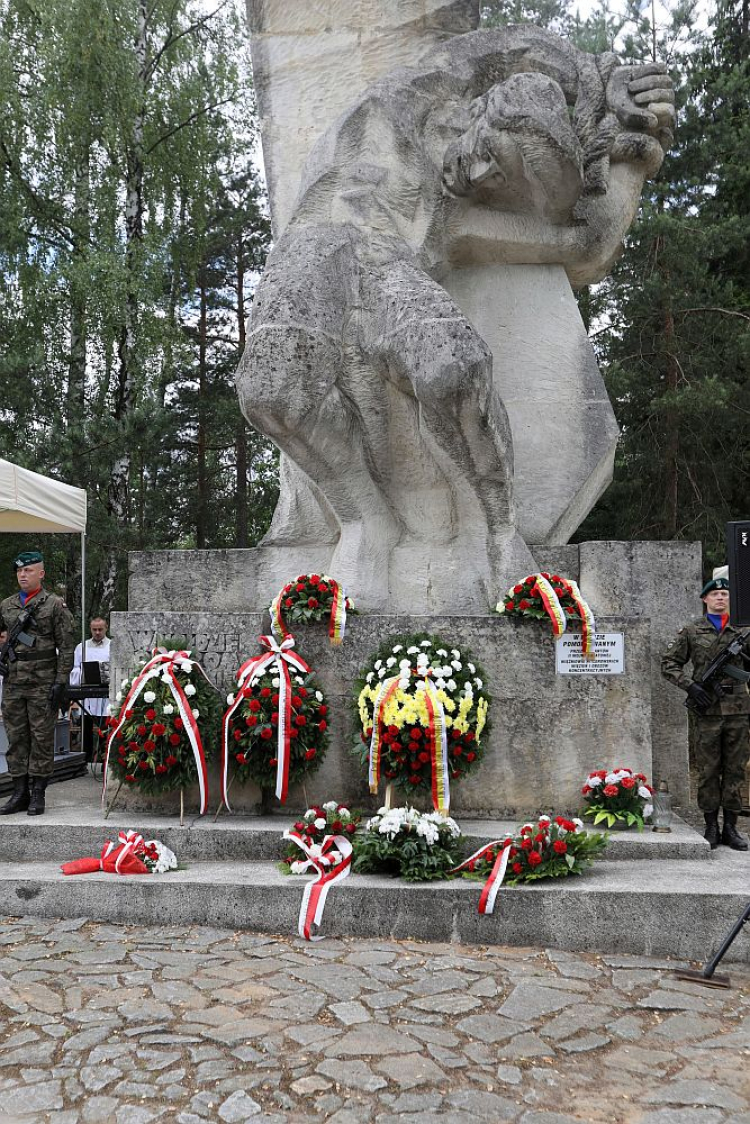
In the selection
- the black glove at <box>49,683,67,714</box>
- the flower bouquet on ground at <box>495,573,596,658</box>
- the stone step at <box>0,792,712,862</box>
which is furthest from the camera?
the black glove at <box>49,683,67,714</box>

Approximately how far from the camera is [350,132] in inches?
213

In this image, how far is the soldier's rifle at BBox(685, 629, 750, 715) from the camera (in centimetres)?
464

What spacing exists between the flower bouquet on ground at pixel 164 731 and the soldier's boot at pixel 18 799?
0.62 m

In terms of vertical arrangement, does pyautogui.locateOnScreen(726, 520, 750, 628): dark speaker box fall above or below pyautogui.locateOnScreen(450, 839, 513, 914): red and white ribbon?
above

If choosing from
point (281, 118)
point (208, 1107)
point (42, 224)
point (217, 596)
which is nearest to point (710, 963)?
point (208, 1107)

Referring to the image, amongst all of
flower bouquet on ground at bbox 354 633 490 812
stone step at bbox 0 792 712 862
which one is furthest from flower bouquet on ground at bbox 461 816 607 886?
flower bouquet on ground at bbox 354 633 490 812

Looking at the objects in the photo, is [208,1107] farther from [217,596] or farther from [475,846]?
[217,596]

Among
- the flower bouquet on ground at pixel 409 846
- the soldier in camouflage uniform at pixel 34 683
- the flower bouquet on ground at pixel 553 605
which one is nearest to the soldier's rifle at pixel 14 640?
the soldier in camouflage uniform at pixel 34 683

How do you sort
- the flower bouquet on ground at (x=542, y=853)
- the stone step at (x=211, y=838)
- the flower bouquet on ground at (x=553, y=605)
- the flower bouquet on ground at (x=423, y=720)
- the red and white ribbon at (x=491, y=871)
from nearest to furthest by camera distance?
the red and white ribbon at (x=491, y=871), the flower bouquet on ground at (x=542, y=853), the stone step at (x=211, y=838), the flower bouquet on ground at (x=423, y=720), the flower bouquet on ground at (x=553, y=605)

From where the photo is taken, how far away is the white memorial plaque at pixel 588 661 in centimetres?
457

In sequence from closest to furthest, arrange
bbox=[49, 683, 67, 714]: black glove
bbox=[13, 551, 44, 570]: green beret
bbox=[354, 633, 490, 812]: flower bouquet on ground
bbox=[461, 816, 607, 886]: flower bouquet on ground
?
bbox=[461, 816, 607, 886]: flower bouquet on ground < bbox=[354, 633, 490, 812]: flower bouquet on ground < bbox=[49, 683, 67, 714]: black glove < bbox=[13, 551, 44, 570]: green beret

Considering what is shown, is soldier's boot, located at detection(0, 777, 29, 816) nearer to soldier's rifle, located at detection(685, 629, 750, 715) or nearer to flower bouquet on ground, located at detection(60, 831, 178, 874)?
flower bouquet on ground, located at detection(60, 831, 178, 874)

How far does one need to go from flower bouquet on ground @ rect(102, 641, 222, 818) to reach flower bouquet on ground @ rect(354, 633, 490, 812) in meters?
0.69

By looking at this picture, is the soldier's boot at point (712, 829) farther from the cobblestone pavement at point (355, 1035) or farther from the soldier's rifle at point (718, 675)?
the cobblestone pavement at point (355, 1035)
